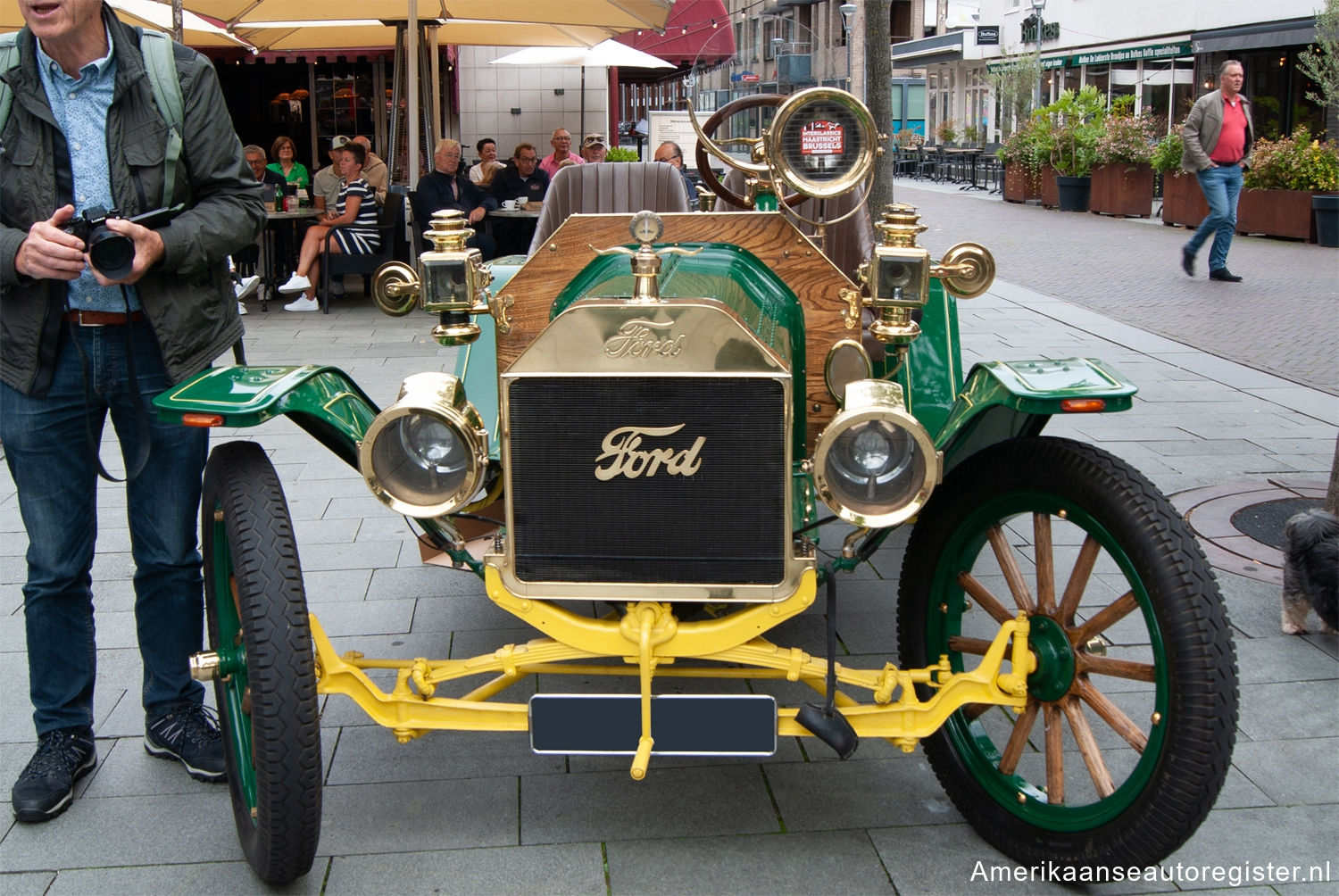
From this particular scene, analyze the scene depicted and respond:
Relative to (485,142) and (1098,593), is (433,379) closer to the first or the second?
(1098,593)

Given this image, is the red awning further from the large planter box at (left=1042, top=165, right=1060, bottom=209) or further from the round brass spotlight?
the round brass spotlight

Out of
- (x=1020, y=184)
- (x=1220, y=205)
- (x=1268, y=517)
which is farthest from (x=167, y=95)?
(x=1020, y=184)

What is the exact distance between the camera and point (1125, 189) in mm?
18234

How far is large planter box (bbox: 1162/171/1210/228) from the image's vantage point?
624 inches

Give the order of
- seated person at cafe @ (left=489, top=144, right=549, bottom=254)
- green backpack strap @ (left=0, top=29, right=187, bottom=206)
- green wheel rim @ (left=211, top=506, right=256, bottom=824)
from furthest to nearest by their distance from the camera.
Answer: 1. seated person at cafe @ (left=489, top=144, right=549, bottom=254)
2. green backpack strap @ (left=0, top=29, right=187, bottom=206)
3. green wheel rim @ (left=211, top=506, right=256, bottom=824)

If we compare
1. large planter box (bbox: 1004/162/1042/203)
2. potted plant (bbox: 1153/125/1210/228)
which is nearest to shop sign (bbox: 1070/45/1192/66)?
large planter box (bbox: 1004/162/1042/203)

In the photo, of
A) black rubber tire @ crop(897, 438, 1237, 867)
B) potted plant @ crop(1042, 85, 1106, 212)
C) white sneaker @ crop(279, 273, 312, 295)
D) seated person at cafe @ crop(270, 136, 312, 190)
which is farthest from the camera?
potted plant @ crop(1042, 85, 1106, 212)

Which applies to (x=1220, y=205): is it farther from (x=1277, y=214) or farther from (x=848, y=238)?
(x=848, y=238)

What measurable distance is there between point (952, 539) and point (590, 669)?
0.84m

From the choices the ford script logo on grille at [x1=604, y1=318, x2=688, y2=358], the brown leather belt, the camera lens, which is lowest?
the ford script logo on grille at [x1=604, y1=318, x2=688, y2=358]

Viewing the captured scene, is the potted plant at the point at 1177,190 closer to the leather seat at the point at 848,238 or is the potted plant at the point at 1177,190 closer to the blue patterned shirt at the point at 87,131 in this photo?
the leather seat at the point at 848,238

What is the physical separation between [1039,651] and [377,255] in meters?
8.83

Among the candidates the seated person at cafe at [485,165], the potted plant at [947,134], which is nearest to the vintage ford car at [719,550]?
the seated person at cafe at [485,165]

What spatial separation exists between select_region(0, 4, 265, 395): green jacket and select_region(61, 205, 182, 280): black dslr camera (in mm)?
103
